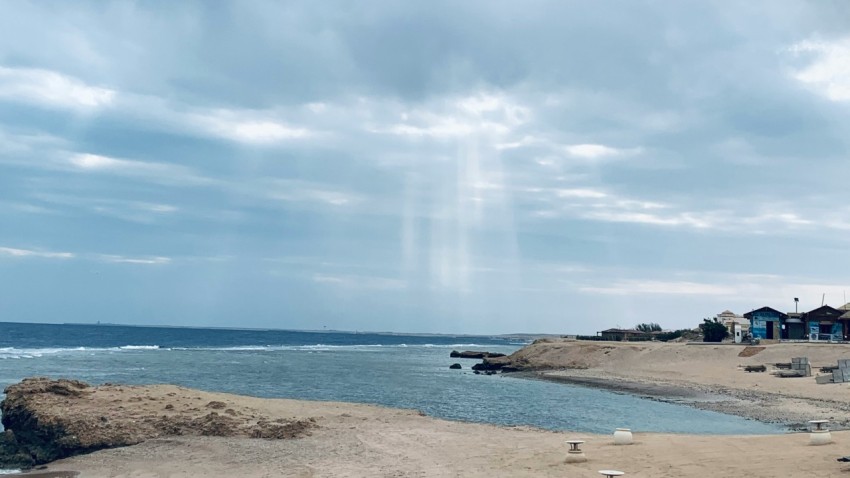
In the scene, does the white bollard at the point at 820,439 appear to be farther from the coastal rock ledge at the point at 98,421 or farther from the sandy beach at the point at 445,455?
the coastal rock ledge at the point at 98,421

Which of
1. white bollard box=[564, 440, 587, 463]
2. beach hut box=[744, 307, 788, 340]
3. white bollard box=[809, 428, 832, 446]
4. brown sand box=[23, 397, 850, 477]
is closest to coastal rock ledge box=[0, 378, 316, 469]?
brown sand box=[23, 397, 850, 477]

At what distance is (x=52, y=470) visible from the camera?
19.9 metres

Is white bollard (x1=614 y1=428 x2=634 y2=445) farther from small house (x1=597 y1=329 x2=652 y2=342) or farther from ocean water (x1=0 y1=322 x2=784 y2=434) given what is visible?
small house (x1=597 y1=329 x2=652 y2=342)

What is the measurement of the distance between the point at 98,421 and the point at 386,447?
8746mm

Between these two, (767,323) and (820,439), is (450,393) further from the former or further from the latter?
(767,323)

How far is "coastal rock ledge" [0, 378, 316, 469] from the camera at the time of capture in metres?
21.3

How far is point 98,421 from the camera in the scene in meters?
22.0

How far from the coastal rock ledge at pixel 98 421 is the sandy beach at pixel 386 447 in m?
0.09

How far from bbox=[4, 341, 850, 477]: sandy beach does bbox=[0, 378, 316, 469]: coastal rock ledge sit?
0.09m

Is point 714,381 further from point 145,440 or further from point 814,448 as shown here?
point 145,440

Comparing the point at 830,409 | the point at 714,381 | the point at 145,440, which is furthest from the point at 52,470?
the point at 714,381

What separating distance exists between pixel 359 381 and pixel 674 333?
54.8 metres

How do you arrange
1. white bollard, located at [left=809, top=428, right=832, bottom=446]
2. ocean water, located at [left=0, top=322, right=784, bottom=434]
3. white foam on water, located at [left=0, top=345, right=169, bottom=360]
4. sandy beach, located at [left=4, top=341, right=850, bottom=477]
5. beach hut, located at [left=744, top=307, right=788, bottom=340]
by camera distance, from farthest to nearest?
1. white foam on water, located at [left=0, top=345, right=169, bottom=360]
2. beach hut, located at [left=744, top=307, right=788, bottom=340]
3. ocean water, located at [left=0, top=322, right=784, bottom=434]
4. white bollard, located at [left=809, top=428, right=832, bottom=446]
5. sandy beach, located at [left=4, top=341, right=850, bottom=477]

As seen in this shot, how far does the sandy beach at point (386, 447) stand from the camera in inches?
663
